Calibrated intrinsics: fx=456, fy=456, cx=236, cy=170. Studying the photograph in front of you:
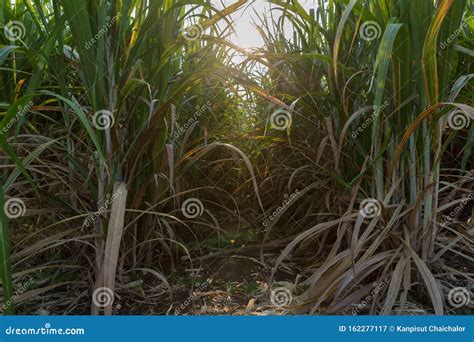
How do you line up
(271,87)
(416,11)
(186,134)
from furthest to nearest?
(271,87), (186,134), (416,11)

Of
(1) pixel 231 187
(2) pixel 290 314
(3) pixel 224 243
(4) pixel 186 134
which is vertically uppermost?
(4) pixel 186 134

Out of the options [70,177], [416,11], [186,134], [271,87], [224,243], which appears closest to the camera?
[416,11]

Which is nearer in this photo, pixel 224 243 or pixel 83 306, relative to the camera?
pixel 83 306

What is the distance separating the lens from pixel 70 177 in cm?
109

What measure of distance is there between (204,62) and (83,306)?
73 cm

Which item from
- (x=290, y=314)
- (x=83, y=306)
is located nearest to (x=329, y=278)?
(x=290, y=314)

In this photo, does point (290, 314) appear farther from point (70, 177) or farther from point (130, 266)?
point (70, 177)

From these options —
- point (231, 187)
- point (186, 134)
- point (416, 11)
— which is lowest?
point (231, 187)

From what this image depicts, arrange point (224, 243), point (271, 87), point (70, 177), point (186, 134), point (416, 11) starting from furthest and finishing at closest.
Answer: point (271, 87) → point (224, 243) → point (186, 134) → point (70, 177) → point (416, 11)

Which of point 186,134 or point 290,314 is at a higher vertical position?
point 186,134

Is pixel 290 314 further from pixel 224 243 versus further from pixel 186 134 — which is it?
pixel 186 134

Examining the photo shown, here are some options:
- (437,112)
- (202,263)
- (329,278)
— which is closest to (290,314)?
(329,278)

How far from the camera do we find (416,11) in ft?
3.06

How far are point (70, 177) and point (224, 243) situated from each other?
1.63 feet
